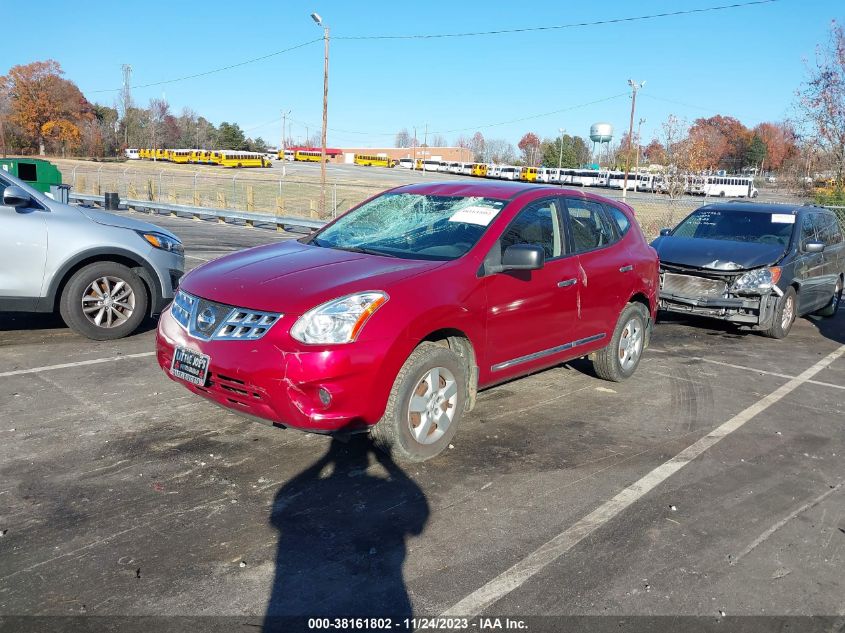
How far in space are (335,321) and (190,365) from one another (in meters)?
0.99

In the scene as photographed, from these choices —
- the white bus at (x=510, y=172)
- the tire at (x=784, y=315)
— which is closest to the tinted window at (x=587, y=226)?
the tire at (x=784, y=315)

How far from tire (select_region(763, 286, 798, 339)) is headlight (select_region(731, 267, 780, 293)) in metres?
0.31

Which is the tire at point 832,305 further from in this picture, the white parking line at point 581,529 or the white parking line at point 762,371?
the white parking line at point 581,529

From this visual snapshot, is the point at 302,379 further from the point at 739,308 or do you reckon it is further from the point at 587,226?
the point at 739,308

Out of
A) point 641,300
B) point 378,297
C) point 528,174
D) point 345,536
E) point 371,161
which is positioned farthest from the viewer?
point 371,161

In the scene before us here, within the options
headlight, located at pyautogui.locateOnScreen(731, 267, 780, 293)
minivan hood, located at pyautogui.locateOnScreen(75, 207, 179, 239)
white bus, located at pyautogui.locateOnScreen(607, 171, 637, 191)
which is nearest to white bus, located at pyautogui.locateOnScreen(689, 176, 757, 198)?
white bus, located at pyautogui.locateOnScreen(607, 171, 637, 191)

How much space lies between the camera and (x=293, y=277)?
449 centimetres

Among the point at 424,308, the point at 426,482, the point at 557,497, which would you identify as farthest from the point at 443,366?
the point at 557,497

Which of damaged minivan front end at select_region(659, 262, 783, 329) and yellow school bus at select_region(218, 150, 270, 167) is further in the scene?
yellow school bus at select_region(218, 150, 270, 167)

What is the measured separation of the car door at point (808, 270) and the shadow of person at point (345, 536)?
7.40 m

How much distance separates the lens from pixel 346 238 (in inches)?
219

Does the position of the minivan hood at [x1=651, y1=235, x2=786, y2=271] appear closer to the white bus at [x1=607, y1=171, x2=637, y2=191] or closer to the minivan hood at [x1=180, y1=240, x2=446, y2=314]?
the minivan hood at [x1=180, y1=240, x2=446, y2=314]

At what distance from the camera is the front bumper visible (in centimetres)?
402

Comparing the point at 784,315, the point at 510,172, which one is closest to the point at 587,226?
the point at 784,315
